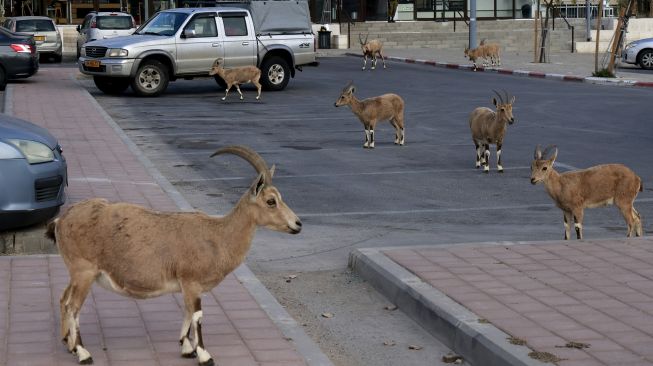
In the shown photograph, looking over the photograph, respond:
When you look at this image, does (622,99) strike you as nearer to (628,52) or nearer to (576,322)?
(628,52)

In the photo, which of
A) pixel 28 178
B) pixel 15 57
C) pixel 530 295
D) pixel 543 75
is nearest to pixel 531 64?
pixel 543 75

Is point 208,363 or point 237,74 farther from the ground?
point 237,74

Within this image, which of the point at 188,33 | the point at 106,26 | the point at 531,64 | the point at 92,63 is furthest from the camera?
the point at 106,26

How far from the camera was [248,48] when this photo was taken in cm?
3047

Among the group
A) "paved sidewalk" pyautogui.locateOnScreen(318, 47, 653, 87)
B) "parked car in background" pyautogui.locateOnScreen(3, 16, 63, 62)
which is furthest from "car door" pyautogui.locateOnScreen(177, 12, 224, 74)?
"parked car in background" pyautogui.locateOnScreen(3, 16, 63, 62)

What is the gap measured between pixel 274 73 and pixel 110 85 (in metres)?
4.27

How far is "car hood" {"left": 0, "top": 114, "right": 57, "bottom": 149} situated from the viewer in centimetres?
1071

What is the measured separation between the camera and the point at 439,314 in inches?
321

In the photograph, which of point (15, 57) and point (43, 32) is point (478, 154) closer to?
point (15, 57)

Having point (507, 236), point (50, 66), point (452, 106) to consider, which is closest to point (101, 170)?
point (507, 236)

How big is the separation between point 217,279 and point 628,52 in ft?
116

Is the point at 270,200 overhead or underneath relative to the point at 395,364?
overhead

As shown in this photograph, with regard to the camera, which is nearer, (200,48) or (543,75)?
(200,48)

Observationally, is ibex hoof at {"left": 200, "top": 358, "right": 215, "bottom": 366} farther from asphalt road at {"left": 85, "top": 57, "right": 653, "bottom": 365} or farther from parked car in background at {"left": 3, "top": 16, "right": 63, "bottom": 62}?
parked car in background at {"left": 3, "top": 16, "right": 63, "bottom": 62}
